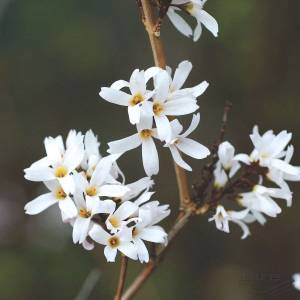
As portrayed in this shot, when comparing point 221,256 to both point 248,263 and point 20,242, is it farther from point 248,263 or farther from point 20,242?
point 20,242

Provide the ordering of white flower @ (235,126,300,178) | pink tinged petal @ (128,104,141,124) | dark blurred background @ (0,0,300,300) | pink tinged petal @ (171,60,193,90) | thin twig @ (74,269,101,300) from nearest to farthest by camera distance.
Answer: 1. pink tinged petal @ (128,104,141,124)
2. pink tinged petal @ (171,60,193,90)
3. white flower @ (235,126,300,178)
4. thin twig @ (74,269,101,300)
5. dark blurred background @ (0,0,300,300)

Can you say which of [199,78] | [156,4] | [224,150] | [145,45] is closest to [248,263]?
[199,78]

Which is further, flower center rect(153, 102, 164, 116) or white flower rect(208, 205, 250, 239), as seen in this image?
white flower rect(208, 205, 250, 239)

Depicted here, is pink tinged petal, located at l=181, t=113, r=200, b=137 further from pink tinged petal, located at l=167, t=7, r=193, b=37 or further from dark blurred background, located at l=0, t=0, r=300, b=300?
dark blurred background, located at l=0, t=0, r=300, b=300

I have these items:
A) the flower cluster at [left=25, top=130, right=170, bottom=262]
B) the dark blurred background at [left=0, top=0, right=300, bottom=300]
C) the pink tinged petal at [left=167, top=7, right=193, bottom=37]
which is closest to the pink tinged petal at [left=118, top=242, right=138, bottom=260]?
the flower cluster at [left=25, top=130, right=170, bottom=262]

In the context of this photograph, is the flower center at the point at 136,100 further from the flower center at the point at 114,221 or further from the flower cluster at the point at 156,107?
the flower center at the point at 114,221

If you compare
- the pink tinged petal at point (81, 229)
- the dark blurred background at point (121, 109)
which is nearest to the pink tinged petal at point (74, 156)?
the pink tinged petal at point (81, 229)

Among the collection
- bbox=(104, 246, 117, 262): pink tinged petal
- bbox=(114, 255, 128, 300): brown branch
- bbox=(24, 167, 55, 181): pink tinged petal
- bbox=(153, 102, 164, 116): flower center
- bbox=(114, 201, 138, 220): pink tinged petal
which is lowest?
bbox=(114, 255, 128, 300): brown branch

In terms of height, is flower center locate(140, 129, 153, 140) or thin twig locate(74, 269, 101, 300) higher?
flower center locate(140, 129, 153, 140)

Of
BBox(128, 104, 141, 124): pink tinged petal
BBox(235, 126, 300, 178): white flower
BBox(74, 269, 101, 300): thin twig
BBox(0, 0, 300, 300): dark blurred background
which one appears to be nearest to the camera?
BBox(128, 104, 141, 124): pink tinged petal

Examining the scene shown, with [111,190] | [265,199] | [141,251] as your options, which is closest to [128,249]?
[141,251]
